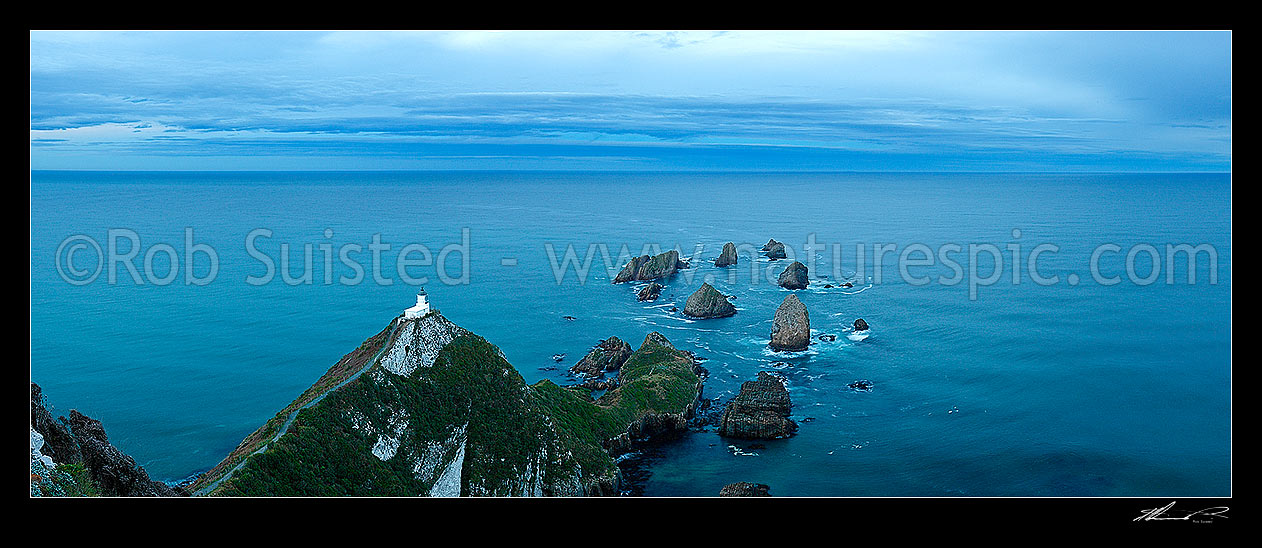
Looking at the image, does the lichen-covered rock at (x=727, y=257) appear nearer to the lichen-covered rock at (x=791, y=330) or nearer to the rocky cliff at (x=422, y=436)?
the lichen-covered rock at (x=791, y=330)

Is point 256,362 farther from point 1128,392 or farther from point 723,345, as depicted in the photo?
point 1128,392

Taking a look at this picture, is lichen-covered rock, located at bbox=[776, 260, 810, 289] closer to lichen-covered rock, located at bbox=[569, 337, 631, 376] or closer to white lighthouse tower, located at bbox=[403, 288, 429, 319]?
lichen-covered rock, located at bbox=[569, 337, 631, 376]

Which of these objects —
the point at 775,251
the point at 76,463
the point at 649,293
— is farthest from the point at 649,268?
the point at 76,463

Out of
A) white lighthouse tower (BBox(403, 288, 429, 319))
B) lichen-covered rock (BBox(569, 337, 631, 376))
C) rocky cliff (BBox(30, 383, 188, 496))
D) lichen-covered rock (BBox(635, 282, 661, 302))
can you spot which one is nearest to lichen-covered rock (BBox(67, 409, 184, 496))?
rocky cliff (BBox(30, 383, 188, 496))

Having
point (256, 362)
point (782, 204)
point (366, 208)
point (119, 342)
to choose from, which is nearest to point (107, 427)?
point (256, 362)
